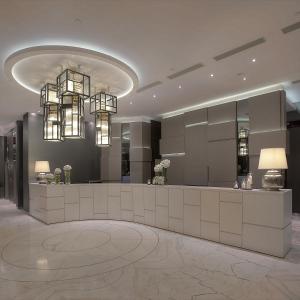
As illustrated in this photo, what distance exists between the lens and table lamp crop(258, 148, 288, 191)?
3953 millimetres

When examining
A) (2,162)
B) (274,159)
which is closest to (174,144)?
(274,159)

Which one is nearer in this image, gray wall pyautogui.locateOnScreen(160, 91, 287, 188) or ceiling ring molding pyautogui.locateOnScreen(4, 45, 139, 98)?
ceiling ring molding pyautogui.locateOnScreen(4, 45, 139, 98)

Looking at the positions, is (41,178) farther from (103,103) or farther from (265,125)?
(265,125)

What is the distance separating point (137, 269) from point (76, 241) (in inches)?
75.6

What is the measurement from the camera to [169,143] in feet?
27.5

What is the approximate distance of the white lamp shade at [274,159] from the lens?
12.9ft

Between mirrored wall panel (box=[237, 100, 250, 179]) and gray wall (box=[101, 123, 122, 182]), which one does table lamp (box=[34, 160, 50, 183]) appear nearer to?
gray wall (box=[101, 123, 122, 182])

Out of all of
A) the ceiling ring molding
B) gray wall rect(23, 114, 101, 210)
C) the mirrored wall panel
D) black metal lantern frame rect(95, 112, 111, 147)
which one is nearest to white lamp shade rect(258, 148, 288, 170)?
the mirrored wall panel

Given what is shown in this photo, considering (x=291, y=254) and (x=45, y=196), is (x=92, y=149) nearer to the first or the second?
(x=45, y=196)

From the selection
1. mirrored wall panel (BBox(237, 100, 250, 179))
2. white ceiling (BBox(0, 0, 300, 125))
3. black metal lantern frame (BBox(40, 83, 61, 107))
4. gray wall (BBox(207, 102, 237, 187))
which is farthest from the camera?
gray wall (BBox(207, 102, 237, 187))

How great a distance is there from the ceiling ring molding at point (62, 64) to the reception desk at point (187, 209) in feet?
8.82

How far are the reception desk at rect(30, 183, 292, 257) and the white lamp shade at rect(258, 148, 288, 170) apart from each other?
45 cm

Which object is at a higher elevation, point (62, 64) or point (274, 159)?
point (62, 64)

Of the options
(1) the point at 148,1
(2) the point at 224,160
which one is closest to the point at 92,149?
(2) the point at 224,160
